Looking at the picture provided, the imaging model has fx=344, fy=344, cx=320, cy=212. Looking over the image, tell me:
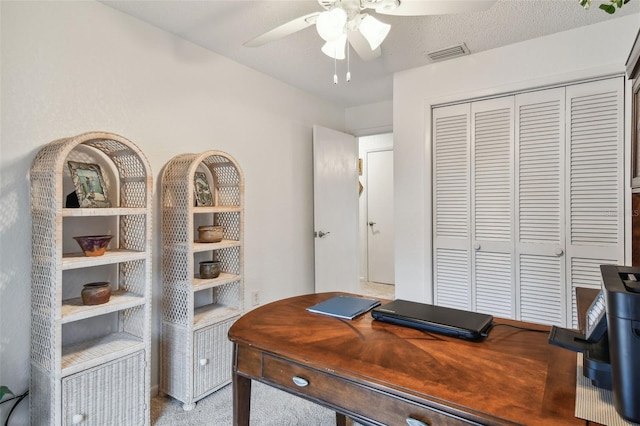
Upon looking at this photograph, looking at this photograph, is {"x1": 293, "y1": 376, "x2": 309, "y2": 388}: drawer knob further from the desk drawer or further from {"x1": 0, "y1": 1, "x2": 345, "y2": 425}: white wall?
{"x1": 0, "y1": 1, "x2": 345, "y2": 425}: white wall

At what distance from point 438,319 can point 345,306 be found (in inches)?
14.8

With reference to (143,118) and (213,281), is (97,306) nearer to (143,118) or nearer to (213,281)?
(213,281)

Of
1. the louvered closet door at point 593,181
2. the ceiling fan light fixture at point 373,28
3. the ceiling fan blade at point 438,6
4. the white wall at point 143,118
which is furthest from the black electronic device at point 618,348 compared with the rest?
the white wall at point 143,118

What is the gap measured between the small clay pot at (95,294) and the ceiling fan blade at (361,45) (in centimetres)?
177

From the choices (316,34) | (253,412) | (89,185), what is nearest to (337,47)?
(316,34)

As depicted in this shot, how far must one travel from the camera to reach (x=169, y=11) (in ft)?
6.73

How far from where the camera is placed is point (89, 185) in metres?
1.81

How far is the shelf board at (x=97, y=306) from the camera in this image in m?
1.61

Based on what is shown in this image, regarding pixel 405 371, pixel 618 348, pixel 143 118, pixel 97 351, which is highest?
pixel 143 118

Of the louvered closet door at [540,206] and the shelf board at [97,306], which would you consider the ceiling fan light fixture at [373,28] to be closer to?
the louvered closet door at [540,206]

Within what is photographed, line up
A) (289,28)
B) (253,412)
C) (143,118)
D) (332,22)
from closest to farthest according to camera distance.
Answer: (332,22) < (289,28) < (253,412) < (143,118)

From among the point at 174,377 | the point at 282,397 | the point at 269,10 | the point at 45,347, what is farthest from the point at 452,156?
the point at 45,347

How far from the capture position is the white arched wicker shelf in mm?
1558

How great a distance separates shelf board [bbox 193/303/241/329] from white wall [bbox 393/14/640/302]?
1454 millimetres
